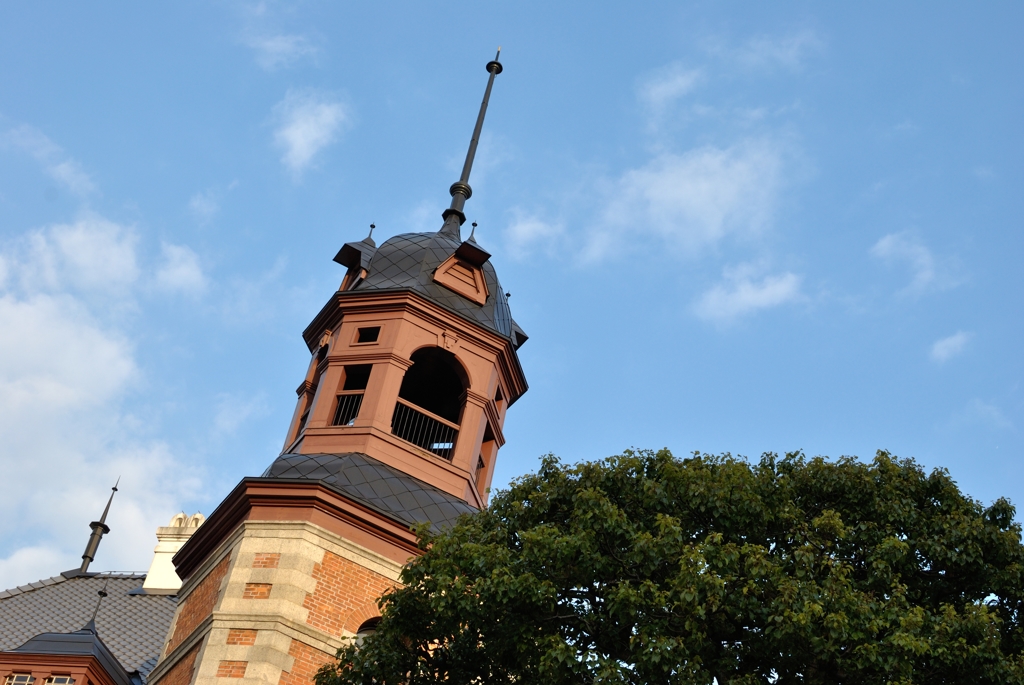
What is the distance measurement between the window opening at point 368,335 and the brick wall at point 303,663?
23.9 ft

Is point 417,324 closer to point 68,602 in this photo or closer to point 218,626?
point 218,626

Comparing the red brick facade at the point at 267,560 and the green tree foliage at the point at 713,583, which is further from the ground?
the red brick facade at the point at 267,560

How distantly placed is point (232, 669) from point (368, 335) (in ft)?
26.4

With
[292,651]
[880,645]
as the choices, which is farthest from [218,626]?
[880,645]

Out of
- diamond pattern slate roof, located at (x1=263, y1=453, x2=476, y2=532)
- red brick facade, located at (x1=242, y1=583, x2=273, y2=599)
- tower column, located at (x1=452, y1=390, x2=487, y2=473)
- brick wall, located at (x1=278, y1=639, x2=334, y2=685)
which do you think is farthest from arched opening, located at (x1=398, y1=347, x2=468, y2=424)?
brick wall, located at (x1=278, y1=639, x2=334, y2=685)

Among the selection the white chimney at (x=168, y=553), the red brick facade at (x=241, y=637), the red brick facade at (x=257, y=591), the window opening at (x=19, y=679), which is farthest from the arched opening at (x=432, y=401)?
the window opening at (x=19, y=679)

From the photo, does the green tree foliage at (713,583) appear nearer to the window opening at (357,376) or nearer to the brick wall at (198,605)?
the brick wall at (198,605)

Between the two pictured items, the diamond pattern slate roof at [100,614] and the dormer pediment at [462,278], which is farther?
the diamond pattern slate roof at [100,614]

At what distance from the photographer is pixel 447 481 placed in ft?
84.2

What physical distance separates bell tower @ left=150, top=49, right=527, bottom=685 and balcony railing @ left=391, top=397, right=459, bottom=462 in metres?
0.03

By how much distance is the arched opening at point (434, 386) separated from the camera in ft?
93.8

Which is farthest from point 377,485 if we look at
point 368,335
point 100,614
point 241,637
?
point 100,614

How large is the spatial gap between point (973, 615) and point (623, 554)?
4061 mm

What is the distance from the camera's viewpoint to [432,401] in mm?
29266
